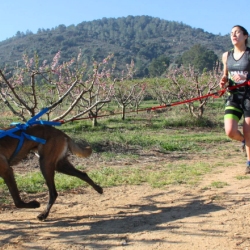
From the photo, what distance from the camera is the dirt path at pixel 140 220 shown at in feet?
10.9

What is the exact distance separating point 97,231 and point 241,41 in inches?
117

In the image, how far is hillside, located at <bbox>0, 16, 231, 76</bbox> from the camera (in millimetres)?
85463

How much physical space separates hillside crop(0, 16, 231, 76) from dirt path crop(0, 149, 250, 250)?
5728cm

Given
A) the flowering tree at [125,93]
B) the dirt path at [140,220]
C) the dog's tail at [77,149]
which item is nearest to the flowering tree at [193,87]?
the flowering tree at [125,93]

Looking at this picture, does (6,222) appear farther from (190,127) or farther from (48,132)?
(190,127)

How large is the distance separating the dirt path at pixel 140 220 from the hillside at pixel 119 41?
188ft

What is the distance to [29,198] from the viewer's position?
16.1 ft

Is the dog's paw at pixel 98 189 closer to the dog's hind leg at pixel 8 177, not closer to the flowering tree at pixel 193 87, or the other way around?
the dog's hind leg at pixel 8 177

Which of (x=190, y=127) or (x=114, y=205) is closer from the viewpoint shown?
(x=114, y=205)

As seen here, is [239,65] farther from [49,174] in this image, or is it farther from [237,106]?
[49,174]

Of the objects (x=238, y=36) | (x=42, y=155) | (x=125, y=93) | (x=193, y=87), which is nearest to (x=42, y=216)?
(x=42, y=155)

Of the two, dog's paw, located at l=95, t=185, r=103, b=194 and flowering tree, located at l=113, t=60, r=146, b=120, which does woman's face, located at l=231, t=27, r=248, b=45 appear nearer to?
dog's paw, located at l=95, t=185, r=103, b=194

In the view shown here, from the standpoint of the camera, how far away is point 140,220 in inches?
155

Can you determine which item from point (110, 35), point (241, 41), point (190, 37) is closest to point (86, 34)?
point (110, 35)
